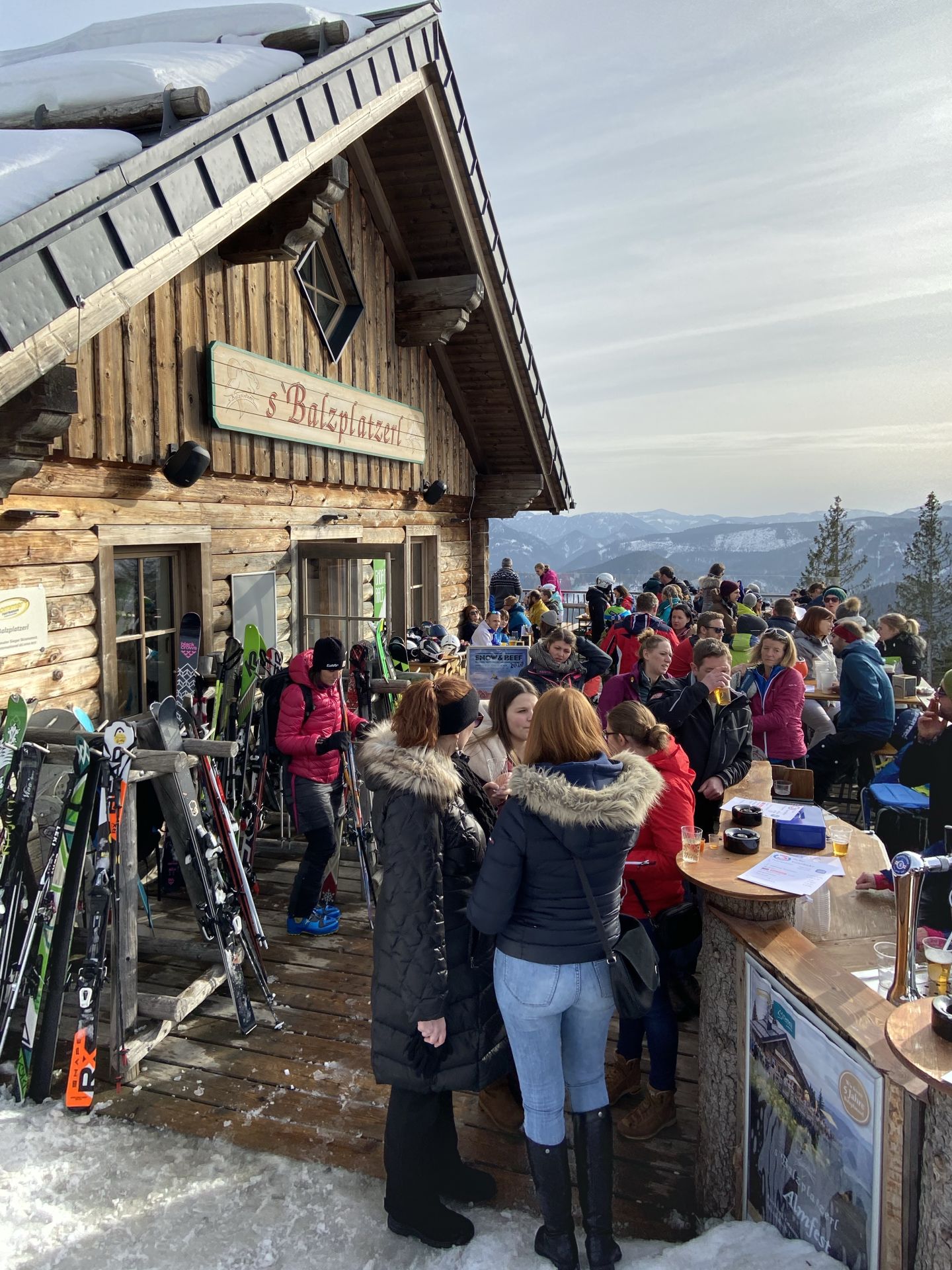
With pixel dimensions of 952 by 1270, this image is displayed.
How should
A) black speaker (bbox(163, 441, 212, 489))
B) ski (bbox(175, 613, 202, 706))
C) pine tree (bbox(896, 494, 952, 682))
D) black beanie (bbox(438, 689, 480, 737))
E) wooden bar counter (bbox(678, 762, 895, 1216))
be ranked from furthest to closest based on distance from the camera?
pine tree (bbox(896, 494, 952, 682)), ski (bbox(175, 613, 202, 706)), black speaker (bbox(163, 441, 212, 489)), black beanie (bbox(438, 689, 480, 737)), wooden bar counter (bbox(678, 762, 895, 1216))

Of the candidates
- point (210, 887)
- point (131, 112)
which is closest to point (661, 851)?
point (210, 887)

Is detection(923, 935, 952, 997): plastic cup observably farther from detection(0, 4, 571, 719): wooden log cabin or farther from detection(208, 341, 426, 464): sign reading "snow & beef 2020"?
detection(208, 341, 426, 464): sign reading "snow & beef 2020"

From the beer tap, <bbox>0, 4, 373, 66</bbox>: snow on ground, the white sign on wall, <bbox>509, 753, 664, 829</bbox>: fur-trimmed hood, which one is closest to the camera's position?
the beer tap

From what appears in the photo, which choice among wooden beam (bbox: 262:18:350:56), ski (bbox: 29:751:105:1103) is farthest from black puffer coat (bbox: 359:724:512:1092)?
wooden beam (bbox: 262:18:350:56)

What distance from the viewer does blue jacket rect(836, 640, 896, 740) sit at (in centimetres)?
680

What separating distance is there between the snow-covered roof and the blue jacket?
5987 mm

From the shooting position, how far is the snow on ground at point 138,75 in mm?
4684

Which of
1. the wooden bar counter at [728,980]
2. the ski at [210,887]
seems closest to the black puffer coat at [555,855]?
the wooden bar counter at [728,980]

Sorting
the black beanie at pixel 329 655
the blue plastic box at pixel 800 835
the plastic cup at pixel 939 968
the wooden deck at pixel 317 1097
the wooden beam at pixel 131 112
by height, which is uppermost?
the wooden beam at pixel 131 112

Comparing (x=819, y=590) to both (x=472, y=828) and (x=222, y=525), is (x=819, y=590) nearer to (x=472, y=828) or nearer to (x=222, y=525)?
(x=222, y=525)

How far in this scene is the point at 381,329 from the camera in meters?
9.05

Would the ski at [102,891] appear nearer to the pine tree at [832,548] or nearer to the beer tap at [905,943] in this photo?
the beer tap at [905,943]

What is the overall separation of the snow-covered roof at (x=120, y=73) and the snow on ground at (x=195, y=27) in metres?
0.01

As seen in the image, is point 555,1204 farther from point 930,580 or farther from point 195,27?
point 930,580
